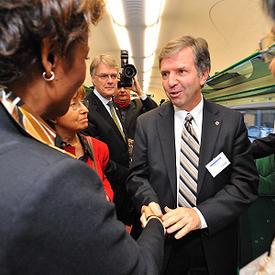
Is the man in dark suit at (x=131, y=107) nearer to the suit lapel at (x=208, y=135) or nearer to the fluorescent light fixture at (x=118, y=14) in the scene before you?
the suit lapel at (x=208, y=135)

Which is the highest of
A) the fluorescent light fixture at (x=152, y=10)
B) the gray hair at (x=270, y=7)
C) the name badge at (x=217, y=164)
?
the fluorescent light fixture at (x=152, y=10)

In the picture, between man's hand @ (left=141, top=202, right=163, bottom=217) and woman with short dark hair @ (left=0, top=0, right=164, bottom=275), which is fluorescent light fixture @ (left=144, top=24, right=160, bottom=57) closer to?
man's hand @ (left=141, top=202, right=163, bottom=217)

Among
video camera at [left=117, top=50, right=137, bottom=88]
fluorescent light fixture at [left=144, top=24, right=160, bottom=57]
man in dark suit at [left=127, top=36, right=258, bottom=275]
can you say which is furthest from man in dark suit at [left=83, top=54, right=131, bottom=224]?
fluorescent light fixture at [left=144, top=24, right=160, bottom=57]

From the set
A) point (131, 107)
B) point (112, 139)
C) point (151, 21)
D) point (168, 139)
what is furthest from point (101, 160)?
point (151, 21)

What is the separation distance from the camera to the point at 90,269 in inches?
22.1

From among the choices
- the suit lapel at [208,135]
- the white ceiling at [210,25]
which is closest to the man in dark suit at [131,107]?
the suit lapel at [208,135]

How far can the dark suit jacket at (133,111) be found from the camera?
9.65 ft

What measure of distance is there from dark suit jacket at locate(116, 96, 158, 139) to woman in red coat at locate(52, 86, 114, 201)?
1.12 metres

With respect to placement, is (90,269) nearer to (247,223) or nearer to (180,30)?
(247,223)

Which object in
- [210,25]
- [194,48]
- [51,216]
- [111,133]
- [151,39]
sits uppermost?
[210,25]

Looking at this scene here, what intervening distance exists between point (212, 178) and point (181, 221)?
0.36 meters

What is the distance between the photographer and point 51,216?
0.50m

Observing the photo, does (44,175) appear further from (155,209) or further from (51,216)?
(155,209)

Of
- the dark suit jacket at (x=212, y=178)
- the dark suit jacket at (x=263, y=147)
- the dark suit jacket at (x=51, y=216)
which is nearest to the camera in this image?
the dark suit jacket at (x=51, y=216)
